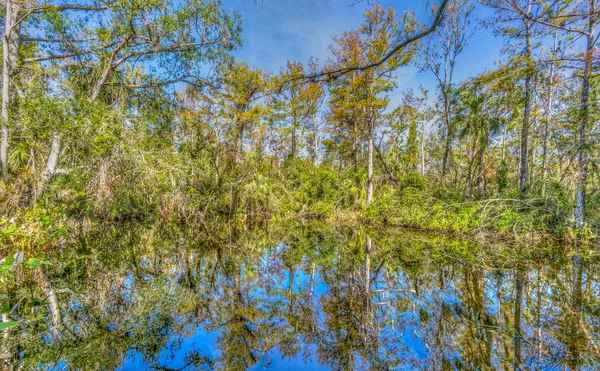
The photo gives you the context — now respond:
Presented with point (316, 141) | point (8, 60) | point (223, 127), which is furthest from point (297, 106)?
point (8, 60)

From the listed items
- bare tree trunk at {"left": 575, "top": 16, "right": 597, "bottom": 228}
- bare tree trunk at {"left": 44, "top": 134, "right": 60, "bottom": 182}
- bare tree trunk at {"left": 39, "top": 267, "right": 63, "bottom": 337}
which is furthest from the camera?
bare tree trunk at {"left": 575, "top": 16, "right": 597, "bottom": 228}

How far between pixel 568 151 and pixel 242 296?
9148mm

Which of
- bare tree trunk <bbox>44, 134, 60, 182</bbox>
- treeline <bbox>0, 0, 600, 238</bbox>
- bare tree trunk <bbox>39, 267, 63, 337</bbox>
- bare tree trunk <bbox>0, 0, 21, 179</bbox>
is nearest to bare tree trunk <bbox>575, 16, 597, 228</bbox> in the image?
treeline <bbox>0, 0, 600, 238</bbox>

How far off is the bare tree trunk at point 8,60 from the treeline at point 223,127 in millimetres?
31

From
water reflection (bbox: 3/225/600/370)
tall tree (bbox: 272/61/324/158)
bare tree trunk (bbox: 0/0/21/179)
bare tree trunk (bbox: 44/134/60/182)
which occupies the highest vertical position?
tall tree (bbox: 272/61/324/158)

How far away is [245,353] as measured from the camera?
7.75ft

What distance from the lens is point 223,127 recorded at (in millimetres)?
10422

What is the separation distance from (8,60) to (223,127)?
590 centimetres

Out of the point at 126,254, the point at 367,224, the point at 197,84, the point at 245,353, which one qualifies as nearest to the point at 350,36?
the point at 197,84

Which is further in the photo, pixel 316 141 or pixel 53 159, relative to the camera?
pixel 316 141

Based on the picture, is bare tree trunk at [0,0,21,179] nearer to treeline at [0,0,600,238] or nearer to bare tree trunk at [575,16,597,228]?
treeline at [0,0,600,238]

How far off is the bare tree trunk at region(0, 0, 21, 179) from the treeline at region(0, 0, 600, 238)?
0.03m

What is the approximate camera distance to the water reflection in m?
2.22

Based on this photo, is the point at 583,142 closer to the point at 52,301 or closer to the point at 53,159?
the point at 52,301
